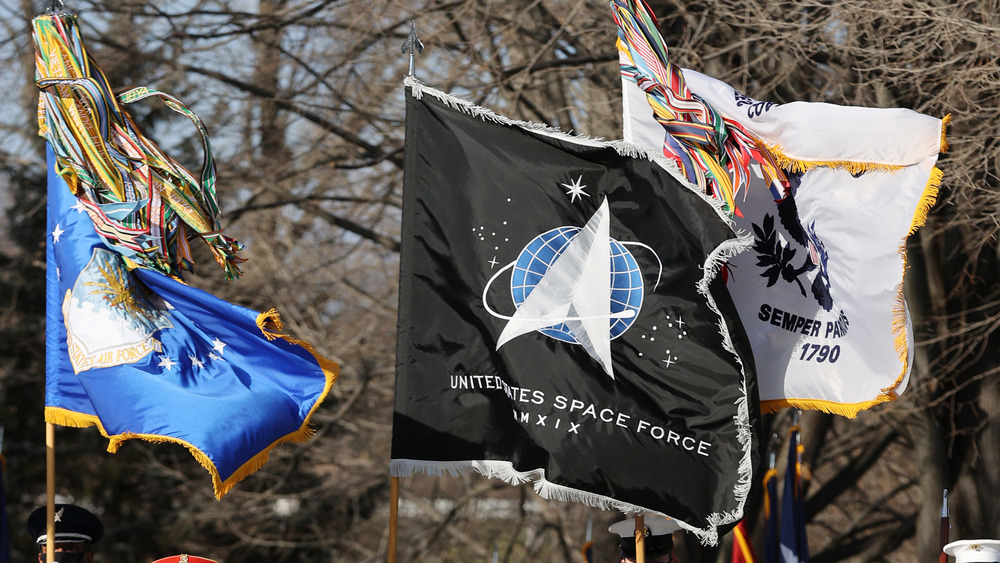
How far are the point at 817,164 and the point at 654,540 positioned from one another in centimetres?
234

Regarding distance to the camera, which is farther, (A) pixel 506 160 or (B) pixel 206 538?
(B) pixel 206 538

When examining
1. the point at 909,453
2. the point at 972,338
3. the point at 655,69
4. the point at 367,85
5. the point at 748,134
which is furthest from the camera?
the point at 909,453

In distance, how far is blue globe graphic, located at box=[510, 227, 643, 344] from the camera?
5871 mm

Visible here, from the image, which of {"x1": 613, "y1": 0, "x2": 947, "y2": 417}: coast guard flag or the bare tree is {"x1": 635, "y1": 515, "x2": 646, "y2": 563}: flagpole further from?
the bare tree

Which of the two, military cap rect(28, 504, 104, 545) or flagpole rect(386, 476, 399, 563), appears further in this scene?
military cap rect(28, 504, 104, 545)

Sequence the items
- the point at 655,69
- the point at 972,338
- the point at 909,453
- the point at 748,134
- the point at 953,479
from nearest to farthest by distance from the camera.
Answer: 1. the point at 655,69
2. the point at 748,134
3. the point at 972,338
4. the point at 953,479
5. the point at 909,453

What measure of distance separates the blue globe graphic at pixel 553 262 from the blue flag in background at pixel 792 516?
3417 mm

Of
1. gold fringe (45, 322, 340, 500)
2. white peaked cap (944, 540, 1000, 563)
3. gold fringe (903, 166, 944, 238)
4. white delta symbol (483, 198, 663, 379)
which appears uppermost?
gold fringe (903, 166, 944, 238)

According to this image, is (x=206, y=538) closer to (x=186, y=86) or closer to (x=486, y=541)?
(x=486, y=541)

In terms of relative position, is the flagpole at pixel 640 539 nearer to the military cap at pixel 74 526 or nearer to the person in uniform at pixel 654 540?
the person in uniform at pixel 654 540

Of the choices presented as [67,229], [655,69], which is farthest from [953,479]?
[67,229]

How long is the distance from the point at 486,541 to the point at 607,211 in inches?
511

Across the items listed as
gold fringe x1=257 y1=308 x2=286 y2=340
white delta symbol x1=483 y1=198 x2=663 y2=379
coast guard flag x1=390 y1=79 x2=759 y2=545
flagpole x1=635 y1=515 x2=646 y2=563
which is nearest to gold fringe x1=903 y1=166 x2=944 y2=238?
coast guard flag x1=390 y1=79 x2=759 y2=545

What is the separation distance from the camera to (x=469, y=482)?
17281 mm
